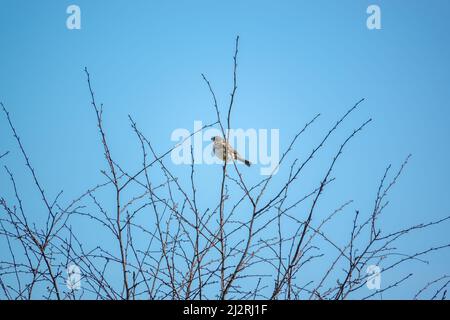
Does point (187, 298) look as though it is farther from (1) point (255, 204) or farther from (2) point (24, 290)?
(2) point (24, 290)

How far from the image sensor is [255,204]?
2705mm

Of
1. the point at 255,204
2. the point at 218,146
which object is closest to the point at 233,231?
the point at 255,204

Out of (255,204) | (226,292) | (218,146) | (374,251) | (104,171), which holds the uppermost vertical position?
(218,146)
